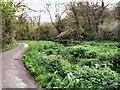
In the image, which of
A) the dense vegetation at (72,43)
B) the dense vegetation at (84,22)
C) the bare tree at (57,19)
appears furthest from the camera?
the bare tree at (57,19)

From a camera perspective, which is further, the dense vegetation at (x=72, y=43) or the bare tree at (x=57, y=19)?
the bare tree at (x=57, y=19)

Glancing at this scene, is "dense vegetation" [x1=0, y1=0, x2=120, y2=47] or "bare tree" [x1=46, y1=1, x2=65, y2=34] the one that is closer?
"dense vegetation" [x1=0, y1=0, x2=120, y2=47]

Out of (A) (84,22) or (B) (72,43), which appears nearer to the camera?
(B) (72,43)

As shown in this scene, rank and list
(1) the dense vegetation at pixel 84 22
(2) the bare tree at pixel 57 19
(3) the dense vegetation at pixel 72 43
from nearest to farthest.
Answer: (3) the dense vegetation at pixel 72 43 → (1) the dense vegetation at pixel 84 22 → (2) the bare tree at pixel 57 19

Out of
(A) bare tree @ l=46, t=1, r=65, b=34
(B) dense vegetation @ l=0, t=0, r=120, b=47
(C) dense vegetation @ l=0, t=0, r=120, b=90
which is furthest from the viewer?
(A) bare tree @ l=46, t=1, r=65, b=34

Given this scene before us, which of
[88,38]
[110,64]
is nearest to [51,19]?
[88,38]

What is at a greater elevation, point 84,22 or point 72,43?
point 84,22

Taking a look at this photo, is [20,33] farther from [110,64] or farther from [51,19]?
[110,64]

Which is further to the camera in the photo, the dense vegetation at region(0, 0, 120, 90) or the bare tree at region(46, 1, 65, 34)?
the bare tree at region(46, 1, 65, 34)

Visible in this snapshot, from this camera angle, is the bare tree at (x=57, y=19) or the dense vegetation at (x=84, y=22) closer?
the dense vegetation at (x=84, y=22)

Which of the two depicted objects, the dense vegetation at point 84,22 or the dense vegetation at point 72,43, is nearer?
the dense vegetation at point 72,43

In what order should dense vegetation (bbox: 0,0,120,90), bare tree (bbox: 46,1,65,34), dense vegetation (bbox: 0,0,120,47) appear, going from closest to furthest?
dense vegetation (bbox: 0,0,120,90) → dense vegetation (bbox: 0,0,120,47) → bare tree (bbox: 46,1,65,34)

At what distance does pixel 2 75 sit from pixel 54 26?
43.4m

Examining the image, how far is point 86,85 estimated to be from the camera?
28.7 ft
